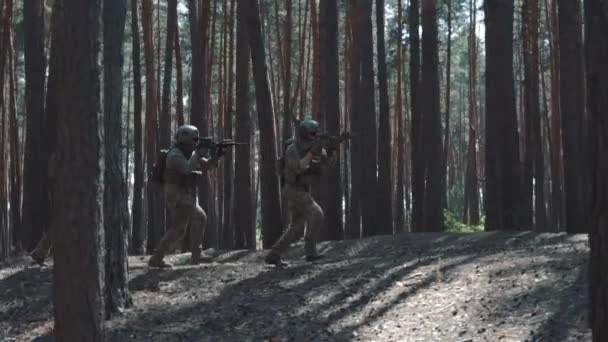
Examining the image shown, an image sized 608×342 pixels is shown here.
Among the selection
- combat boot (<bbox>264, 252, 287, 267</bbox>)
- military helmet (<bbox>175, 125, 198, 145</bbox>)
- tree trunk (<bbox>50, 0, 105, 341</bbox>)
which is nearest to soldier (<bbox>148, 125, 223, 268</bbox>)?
military helmet (<bbox>175, 125, 198, 145</bbox>)

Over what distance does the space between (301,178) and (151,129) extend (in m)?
19.1

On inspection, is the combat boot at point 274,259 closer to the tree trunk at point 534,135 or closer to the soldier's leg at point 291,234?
the soldier's leg at point 291,234

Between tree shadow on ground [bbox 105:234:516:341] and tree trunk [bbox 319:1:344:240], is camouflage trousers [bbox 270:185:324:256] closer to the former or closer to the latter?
tree shadow on ground [bbox 105:234:516:341]

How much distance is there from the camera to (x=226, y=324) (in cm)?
911

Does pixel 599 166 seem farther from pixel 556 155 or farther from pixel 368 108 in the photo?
pixel 556 155

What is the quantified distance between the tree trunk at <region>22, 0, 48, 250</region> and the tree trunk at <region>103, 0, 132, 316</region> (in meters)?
8.54

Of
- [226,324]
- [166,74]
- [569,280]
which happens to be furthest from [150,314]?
[166,74]

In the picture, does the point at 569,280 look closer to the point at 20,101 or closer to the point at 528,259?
the point at 528,259

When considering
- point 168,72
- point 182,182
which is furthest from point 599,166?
point 168,72

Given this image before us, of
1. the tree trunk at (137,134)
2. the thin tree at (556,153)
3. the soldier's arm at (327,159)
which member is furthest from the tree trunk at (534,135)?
the soldier's arm at (327,159)

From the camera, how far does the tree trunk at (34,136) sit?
17.4m

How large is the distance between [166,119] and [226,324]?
14416mm

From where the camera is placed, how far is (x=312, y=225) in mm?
11609

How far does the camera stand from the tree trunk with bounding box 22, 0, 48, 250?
1738 cm
